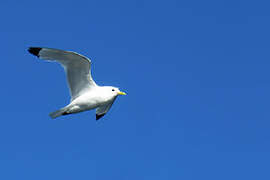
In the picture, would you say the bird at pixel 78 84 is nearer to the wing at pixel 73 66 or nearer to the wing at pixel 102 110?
Answer: the wing at pixel 73 66

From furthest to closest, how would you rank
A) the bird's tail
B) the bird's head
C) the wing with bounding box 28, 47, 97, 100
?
1. the bird's head
2. the bird's tail
3. the wing with bounding box 28, 47, 97, 100

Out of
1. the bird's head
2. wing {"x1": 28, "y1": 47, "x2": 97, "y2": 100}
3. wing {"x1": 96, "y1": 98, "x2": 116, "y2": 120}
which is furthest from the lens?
wing {"x1": 96, "y1": 98, "x2": 116, "y2": 120}

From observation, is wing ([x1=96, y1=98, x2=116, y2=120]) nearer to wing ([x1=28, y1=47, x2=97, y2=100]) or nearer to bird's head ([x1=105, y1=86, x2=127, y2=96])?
bird's head ([x1=105, y1=86, x2=127, y2=96])

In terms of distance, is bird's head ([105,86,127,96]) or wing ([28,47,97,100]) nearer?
wing ([28,47,97,100])

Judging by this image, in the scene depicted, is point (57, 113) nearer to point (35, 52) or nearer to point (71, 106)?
point (71, 106)

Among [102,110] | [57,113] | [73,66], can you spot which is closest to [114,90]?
[73,66]

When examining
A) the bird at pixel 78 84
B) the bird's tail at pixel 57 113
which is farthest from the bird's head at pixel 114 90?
the bird's tail at pixel 57 113

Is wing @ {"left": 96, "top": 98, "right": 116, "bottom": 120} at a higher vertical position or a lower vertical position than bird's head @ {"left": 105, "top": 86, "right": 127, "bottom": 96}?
higher

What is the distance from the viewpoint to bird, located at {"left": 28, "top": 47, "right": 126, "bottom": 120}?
64.0 feet

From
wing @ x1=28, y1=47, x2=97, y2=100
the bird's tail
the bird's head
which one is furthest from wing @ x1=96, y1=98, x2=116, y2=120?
the bird's tail

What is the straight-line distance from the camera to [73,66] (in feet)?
65.9

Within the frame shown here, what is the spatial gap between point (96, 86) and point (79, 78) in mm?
796

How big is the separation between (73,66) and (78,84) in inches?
34.8

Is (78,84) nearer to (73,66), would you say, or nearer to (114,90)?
(73,66)
